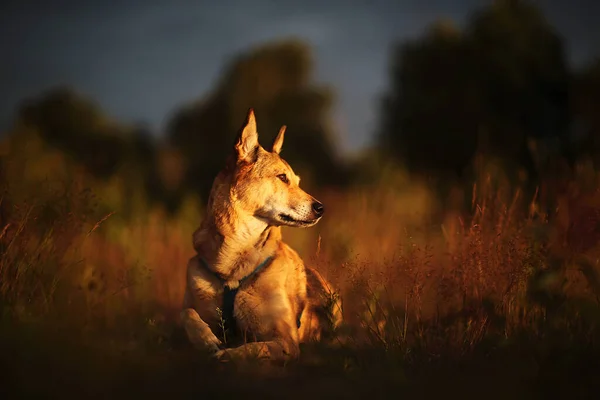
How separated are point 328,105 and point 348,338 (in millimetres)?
26841

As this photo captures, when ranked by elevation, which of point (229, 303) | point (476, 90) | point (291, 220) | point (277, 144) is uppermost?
point (476, 90)

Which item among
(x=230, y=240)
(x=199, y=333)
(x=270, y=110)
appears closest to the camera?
(x=199, y=333)

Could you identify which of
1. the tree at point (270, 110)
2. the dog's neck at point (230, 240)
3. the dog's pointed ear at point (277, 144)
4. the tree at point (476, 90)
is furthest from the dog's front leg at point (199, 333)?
the tree at point (270, 110)

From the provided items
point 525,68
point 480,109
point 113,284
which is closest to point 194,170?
point 480,109

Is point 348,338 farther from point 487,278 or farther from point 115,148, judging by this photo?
point 115,148

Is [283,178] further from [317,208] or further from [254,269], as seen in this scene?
[254,269]

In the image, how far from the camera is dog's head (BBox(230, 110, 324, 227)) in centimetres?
409

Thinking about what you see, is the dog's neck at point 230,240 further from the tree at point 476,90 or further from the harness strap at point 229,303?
the tree at point 476,90

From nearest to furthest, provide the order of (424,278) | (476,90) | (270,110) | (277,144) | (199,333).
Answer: (199,333)
(424,278)
(277,144)
(476,90)
(270,110)

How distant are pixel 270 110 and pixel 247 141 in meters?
23.8

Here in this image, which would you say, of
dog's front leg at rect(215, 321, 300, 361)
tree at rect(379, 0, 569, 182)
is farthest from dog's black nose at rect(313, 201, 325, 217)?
tree at rect(379, 0, 569, 182)

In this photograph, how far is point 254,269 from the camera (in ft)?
12.7

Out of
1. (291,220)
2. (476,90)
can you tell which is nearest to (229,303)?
(291,220)

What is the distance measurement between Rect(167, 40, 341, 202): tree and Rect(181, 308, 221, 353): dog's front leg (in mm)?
17061
